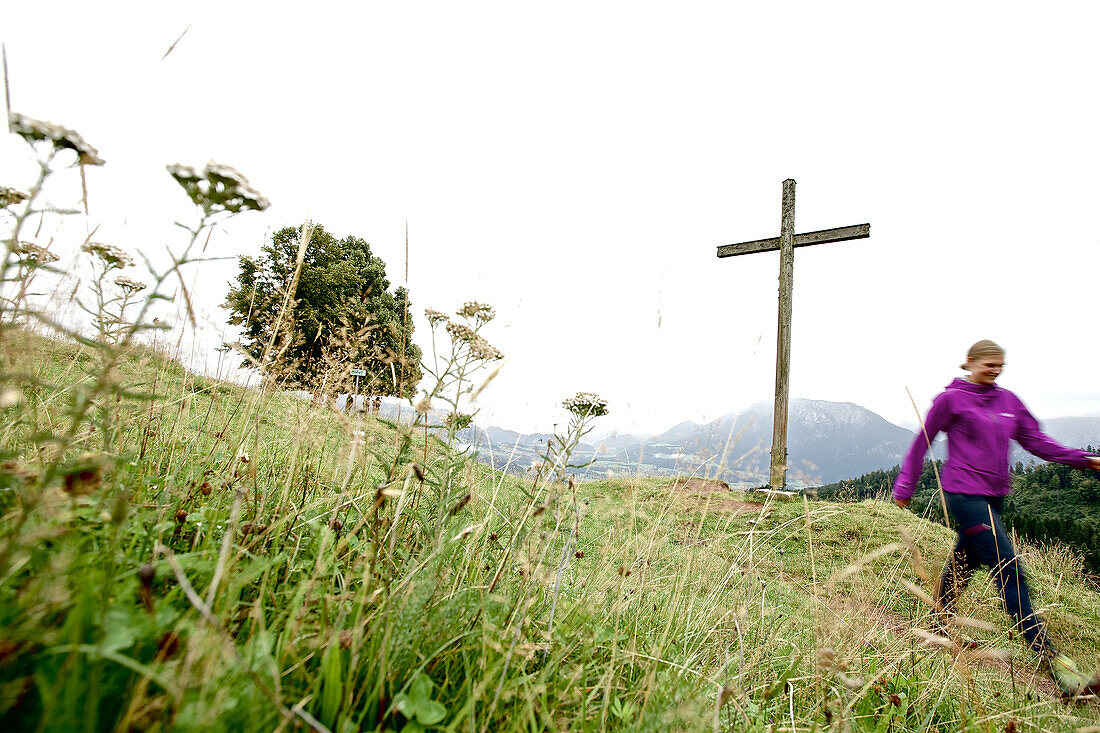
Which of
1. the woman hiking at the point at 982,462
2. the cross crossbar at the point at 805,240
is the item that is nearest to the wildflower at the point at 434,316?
the woman hiking at the point at 982,462

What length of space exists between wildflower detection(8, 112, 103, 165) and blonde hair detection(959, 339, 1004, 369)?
506 centimetres

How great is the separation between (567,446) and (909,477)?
3017 mm

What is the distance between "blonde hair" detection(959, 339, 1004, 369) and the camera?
3291 mm

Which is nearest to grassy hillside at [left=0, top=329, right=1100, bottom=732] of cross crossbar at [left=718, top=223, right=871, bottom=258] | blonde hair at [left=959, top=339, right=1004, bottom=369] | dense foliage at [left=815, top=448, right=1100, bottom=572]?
blonde hair at [left=959, top=339, right=1004, bottom=369]

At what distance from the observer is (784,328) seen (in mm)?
7641

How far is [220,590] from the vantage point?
112 centimetres

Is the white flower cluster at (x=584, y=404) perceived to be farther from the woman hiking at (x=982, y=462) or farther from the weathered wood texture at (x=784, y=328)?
the weathered wood texture at (x=784, y=328)

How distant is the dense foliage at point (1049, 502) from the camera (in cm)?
851

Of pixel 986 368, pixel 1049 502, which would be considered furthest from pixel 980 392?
pixel 1049 502

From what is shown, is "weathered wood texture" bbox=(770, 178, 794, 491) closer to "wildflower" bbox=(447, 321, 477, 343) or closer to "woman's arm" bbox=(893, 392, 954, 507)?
"woman's arm" bbox=(893, 392, 954, 507)

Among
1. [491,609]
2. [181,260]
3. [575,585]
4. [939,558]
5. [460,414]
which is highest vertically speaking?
[181,260]

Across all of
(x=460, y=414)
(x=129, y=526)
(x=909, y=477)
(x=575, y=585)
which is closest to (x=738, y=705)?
(x=575, y=585)

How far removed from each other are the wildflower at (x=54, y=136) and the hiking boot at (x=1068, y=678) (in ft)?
16.1

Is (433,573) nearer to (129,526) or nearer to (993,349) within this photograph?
(129,526)
